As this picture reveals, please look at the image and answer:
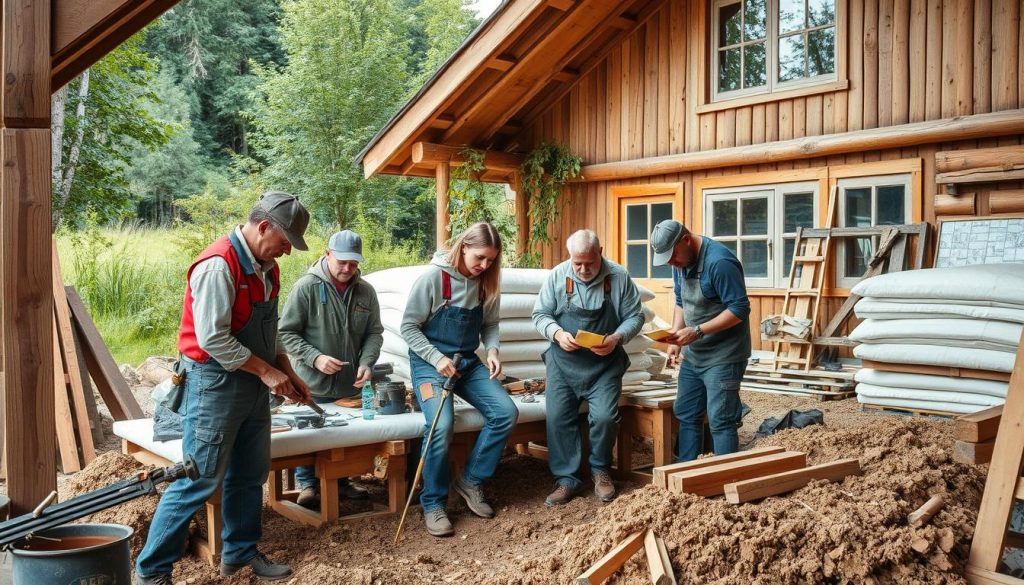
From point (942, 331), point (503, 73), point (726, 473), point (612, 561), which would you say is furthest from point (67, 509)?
point (503, 73)

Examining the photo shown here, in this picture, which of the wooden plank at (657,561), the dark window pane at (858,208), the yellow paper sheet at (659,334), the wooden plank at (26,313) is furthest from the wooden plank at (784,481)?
the dark window pane at (858,208)

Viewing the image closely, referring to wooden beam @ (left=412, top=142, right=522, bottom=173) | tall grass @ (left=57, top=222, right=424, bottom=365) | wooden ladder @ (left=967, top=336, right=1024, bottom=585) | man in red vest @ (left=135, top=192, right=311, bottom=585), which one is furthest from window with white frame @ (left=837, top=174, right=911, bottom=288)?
tall grass @ (left=57, top=222, right=424, bottom=365)

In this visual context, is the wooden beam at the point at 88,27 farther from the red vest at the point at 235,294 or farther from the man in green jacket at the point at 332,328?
the man in green jacket at the point at 332,328

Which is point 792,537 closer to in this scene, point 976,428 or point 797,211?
point 976,428

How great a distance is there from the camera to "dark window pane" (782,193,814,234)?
32.2ft

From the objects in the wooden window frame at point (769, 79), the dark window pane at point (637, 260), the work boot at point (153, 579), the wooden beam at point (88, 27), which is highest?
the wooden window frame at point (769, 79)

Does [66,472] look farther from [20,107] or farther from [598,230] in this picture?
[598,230]

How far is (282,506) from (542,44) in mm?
6803

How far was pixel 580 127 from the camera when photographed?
11.8 meters

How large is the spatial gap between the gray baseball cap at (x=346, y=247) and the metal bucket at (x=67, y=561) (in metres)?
2.17

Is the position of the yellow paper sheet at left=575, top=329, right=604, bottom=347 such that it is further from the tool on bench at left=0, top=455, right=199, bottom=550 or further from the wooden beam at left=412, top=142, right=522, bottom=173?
the wooden beam at left=412, top=142, right=522, bottom=173

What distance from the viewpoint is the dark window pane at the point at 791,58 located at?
32.2 ft

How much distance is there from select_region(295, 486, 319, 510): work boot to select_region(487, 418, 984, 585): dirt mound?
6.70 ft

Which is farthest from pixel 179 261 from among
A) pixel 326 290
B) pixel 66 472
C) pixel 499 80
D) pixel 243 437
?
pixel 243 437
